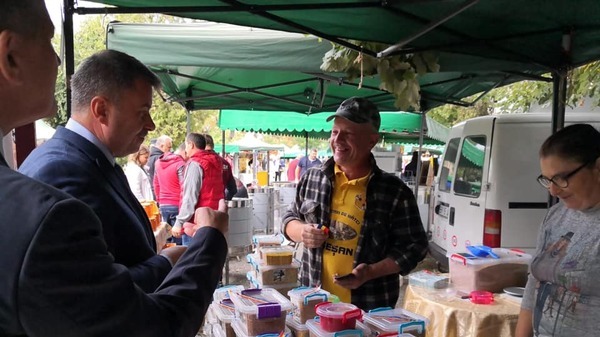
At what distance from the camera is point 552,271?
1849mm

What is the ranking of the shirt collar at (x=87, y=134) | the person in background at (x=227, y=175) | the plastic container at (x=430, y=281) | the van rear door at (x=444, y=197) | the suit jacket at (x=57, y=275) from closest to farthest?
the suit jacket at (x=57, y=275) → the shirt collar at (x=87, y=134) → the plastic container at (x=430, y=281) → the van rear door at (x=444, y=197) → the person in background at (x=227, y=175)

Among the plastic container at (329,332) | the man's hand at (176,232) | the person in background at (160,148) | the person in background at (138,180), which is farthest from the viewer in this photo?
the person in background at (160,148)

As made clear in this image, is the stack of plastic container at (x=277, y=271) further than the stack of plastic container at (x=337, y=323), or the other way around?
the stack of plastic container at (x=277, y=271)

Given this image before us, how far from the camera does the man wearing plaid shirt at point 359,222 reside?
8.06 feet

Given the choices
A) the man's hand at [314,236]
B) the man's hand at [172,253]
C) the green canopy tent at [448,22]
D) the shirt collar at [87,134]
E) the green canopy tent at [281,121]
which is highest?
the green canopy tent at [448,22]

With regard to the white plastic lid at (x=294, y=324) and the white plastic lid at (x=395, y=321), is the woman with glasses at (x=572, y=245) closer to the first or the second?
the white plastic lid at (x=395, y=321)

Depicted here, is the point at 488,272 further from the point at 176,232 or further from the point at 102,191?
the point at 176,232

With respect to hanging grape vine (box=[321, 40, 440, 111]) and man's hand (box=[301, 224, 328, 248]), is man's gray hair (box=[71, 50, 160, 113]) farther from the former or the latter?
hanging grape vine (box=[321, 40, 440, 111])

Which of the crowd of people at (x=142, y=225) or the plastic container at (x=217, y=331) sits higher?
the crowd of people at (x=142, y=225)

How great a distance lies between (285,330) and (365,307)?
2.78 feet

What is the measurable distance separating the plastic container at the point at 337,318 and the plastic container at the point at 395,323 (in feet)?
0.28

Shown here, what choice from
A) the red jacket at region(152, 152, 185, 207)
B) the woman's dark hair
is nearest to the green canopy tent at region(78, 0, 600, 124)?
the woman's dark hair

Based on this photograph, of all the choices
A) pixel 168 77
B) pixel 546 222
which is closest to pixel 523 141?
pixel 546 222

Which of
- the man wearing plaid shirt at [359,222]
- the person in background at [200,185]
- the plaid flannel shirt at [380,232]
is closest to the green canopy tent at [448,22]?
the man wearing plaid shirt at [359,222]
